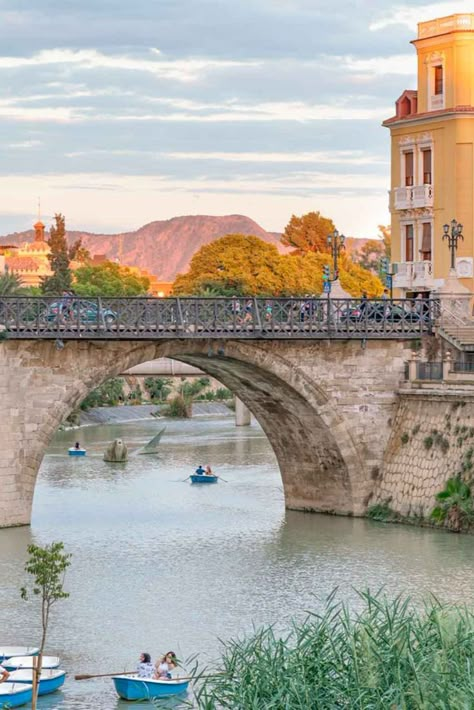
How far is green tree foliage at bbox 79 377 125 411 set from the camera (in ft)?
299

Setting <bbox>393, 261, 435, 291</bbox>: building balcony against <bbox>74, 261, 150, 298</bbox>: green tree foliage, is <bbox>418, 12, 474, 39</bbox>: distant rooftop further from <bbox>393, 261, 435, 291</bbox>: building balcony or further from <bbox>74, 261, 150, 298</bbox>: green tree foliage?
<bbox>74, 261, 150, 298</bbox>: green tree foliage

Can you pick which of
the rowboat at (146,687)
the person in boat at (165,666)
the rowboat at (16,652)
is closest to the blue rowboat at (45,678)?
the rowboat at (16,652)

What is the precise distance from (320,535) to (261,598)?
816 centimetres

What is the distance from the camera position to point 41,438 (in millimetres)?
42812

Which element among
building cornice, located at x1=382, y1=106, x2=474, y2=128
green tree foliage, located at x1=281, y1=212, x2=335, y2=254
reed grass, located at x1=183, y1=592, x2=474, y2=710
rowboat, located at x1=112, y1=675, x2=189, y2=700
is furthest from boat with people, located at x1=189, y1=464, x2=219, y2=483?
green tree foliage, located at x1=281, y1=212, x2=335, y2=254

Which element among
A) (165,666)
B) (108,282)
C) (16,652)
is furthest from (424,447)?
(108,282)

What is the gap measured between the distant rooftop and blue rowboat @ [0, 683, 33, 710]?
118 ft

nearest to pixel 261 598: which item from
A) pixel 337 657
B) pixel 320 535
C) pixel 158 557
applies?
pixel 158 557

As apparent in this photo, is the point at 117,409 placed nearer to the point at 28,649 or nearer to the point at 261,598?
the point at 261,598

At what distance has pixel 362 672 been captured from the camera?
24.1 metres

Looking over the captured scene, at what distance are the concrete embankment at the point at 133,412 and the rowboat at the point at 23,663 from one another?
55052 millimetres

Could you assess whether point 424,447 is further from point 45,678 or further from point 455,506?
point 45,678

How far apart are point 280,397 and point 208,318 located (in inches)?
153

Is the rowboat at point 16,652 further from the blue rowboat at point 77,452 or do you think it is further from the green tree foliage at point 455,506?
the blue rowboat at point 77,452
